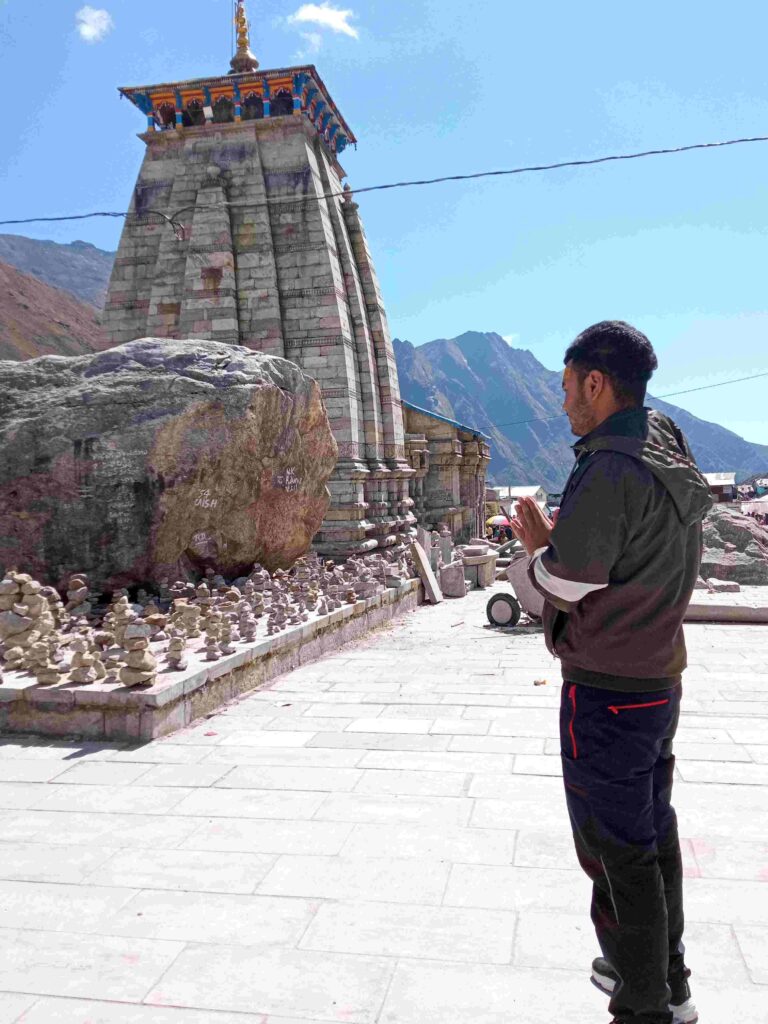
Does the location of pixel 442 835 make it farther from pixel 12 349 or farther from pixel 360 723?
pixel 12 349

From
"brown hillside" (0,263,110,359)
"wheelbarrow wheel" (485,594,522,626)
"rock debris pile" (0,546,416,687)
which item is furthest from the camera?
"brown hillside" (0,263,110,359)

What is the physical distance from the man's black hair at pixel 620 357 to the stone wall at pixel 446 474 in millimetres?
19649

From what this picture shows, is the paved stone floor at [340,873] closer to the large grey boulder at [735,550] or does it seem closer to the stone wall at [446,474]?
the large grey boulder at [735,550]

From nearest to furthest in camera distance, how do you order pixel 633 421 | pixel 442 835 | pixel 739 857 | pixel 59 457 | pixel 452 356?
pixel 633 421 → pixel 739 857 → pixel 442 835 → pixel 59 457 → pixel 452 356


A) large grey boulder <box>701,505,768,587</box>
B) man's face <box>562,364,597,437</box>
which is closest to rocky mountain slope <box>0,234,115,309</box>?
large grey boulder <box>701,505,768,587</box>

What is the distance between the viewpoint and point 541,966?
7.74 ft

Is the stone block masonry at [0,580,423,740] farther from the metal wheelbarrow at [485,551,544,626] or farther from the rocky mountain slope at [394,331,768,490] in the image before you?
the rocky mountain slope at [394,331,768,490]

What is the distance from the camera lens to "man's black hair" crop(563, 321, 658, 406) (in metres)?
2.14

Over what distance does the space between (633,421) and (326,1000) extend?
184cm

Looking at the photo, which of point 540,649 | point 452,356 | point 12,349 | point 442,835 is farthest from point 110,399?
point 452,356

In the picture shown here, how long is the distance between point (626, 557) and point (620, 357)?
1.83ft

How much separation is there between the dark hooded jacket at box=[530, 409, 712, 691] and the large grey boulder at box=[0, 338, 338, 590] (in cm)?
612

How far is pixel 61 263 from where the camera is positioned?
99.1m

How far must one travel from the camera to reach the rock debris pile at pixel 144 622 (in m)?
4.98
